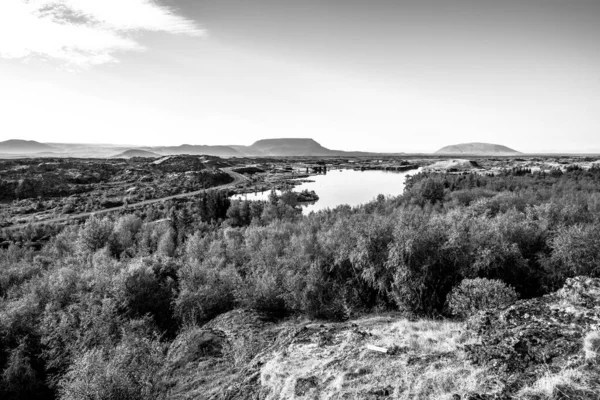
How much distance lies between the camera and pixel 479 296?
53.2 ft

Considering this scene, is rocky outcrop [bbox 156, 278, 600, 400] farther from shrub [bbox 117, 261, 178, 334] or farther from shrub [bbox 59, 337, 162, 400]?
shrub [bbox 117, 261, 178, 334]

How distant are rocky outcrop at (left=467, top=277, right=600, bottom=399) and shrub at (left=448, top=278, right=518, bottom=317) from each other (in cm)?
223

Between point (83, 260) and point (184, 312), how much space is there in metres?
16.9

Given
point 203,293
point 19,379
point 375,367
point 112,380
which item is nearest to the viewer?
point 375,367

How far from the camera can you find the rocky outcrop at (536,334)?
9.07 m

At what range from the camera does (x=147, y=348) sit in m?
16.8

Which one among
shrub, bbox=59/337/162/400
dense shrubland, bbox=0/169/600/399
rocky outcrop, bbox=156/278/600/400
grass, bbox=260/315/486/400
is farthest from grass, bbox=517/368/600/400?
shrub, bbox=59/337/162/400

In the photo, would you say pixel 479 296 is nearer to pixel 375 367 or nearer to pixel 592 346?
pixel 592 346

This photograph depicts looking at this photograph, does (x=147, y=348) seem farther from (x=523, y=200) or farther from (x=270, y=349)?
(x=523, y=200)

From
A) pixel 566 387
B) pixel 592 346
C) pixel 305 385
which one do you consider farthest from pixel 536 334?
pixel 305 385

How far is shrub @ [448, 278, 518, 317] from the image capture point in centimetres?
1546

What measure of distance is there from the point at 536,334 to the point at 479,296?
5.86 meters

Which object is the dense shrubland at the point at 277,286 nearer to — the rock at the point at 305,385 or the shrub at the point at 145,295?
the shrub at the point at 145,295

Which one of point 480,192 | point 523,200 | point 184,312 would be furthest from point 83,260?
point 480,192
